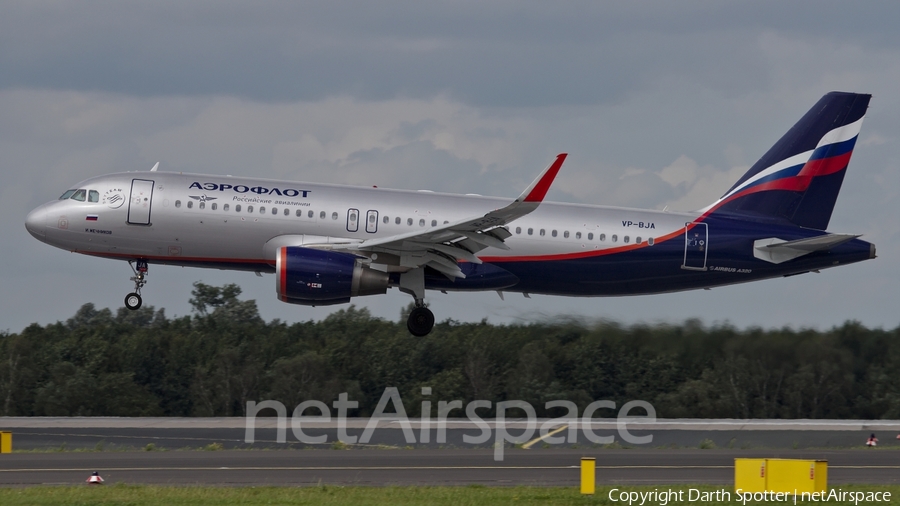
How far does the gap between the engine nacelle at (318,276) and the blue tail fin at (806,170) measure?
11.8 m

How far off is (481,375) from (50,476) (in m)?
27.5

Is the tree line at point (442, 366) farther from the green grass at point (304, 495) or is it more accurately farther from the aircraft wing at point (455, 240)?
the green grass at point (304, 495)

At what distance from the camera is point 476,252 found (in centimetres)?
3309

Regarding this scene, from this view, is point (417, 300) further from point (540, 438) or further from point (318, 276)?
point (540, 438)

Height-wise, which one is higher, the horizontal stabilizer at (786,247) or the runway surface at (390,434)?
the horizontal stabilizer at (786,247)

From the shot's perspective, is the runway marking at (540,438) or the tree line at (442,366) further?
the tree line at (442,366)

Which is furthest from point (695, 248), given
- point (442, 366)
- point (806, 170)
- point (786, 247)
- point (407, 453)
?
point (442, 366)

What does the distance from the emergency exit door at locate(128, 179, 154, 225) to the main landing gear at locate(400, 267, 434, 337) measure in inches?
300

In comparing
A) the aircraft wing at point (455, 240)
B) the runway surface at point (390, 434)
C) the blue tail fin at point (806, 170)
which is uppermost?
the blue tail fin at point (806, 170)

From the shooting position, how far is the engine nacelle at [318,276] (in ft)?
106

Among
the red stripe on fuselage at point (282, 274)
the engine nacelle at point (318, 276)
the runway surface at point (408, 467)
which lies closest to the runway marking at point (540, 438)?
the runway surface at point (408, 467)

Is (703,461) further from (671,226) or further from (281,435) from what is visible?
(281,435)

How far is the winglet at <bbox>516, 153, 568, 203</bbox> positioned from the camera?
2911cm

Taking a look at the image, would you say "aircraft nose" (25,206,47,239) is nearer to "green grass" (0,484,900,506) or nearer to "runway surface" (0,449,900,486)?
"runway surface" (0,449,900,486)
